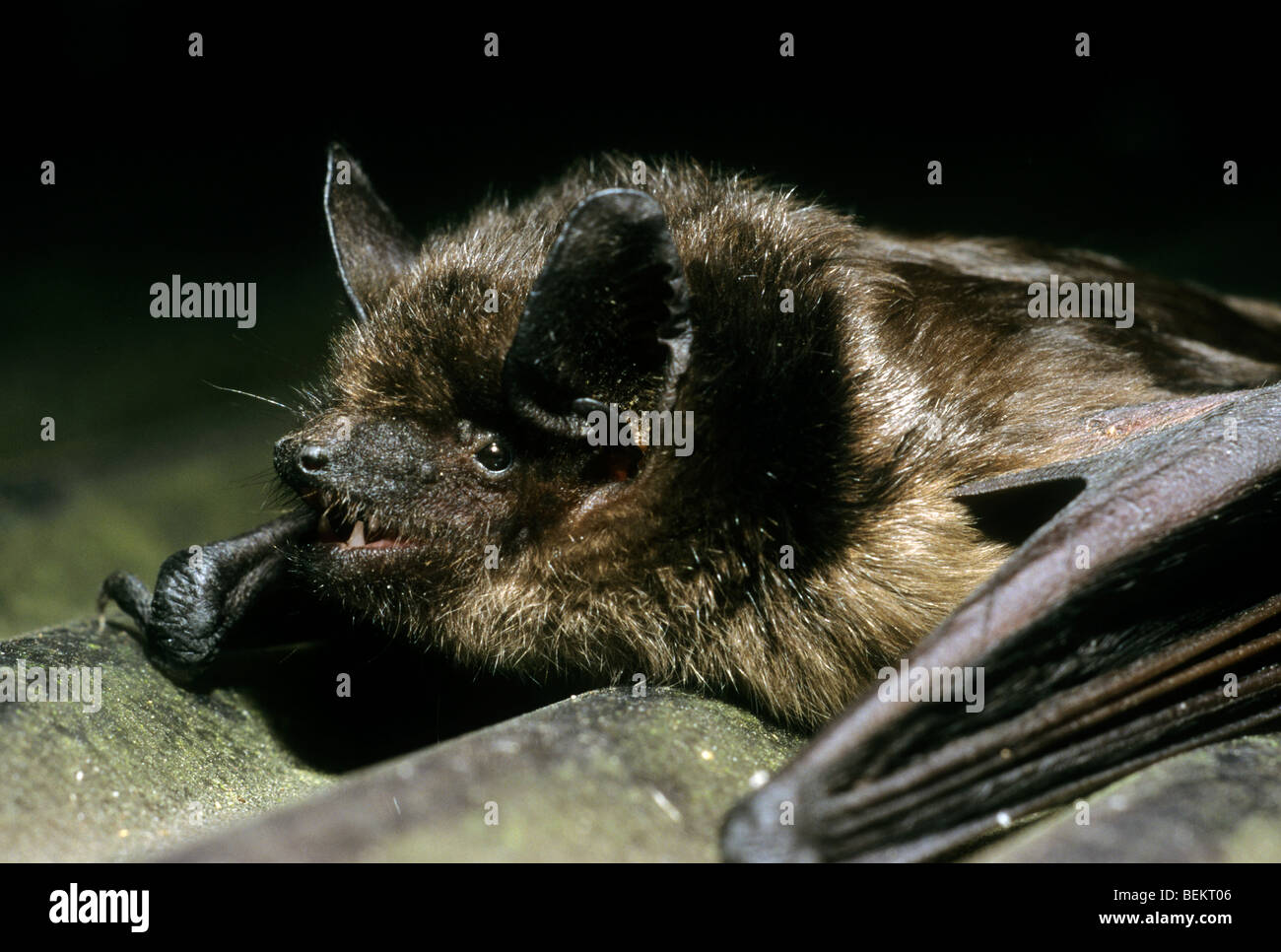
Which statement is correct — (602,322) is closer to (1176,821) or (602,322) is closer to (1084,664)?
(1084,664)

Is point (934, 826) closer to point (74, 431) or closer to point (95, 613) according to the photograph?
point (95, 613)

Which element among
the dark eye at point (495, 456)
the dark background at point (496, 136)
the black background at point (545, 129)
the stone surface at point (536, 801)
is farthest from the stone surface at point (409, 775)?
the black background at point (545, 129)

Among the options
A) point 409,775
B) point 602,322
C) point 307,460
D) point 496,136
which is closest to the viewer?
point 409,775

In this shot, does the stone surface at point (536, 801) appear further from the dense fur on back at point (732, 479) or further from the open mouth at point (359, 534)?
the open mouth at point (359, 534)

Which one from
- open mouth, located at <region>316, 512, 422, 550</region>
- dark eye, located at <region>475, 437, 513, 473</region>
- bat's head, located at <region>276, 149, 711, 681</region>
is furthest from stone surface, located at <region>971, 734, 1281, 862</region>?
open mouth, located at <region>316, 512, 422, 550</region>

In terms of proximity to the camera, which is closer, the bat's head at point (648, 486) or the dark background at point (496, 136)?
the bat's head at point (648, 486)

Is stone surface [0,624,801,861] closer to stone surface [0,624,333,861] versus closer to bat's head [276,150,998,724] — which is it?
stone surface [0,624,333,861]

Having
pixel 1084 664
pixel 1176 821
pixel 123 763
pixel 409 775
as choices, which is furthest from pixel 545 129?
pixel 1176 821
